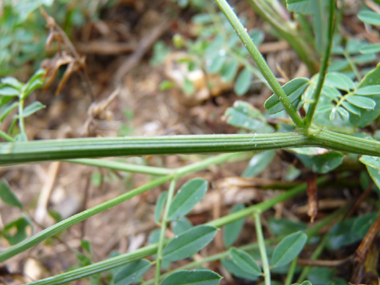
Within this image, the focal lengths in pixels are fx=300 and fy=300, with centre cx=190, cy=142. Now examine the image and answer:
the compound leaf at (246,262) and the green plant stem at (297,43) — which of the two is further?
the green plant stem at (297,43)

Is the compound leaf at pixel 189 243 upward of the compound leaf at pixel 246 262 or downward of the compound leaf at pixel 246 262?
upward

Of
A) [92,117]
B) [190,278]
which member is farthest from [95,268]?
[92,117]

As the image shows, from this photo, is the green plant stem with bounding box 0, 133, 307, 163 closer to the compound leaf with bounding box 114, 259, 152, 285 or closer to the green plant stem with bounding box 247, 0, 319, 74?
the compound leaf with bounding box 114, 259, 152, 285

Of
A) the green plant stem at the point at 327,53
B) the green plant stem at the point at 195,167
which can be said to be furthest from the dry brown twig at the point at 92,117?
the green plant stem at the point at 327,53

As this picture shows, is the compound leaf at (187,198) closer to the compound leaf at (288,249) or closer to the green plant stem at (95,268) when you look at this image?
the green plant stem at (95,268)

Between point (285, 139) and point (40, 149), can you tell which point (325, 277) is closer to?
point (285, 139)

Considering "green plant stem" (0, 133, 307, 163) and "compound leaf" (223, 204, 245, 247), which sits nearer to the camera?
"green plant stem" (0, 133, 307, 163)

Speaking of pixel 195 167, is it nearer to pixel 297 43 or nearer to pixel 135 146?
pixel 135 146

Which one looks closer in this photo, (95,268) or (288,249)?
(95,268)

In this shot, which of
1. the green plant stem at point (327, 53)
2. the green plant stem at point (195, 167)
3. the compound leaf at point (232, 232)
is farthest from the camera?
the compound leaf at point (232, 232)

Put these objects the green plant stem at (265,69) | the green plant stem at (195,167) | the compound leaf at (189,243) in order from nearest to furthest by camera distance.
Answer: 1. the green plant stem at (265,69)
2. the compound leaf at (189,243)
3. the green plant stem at (195,167)

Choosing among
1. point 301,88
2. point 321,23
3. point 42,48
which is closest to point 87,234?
point 42,48

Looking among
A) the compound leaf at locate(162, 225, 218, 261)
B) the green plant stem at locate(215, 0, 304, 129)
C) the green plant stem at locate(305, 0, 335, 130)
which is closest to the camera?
the green plant stem at locate(305, 0, 335, 130)

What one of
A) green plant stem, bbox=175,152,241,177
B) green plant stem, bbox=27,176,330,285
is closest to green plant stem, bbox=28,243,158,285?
green plant stem, bbox=27,176,330,285
